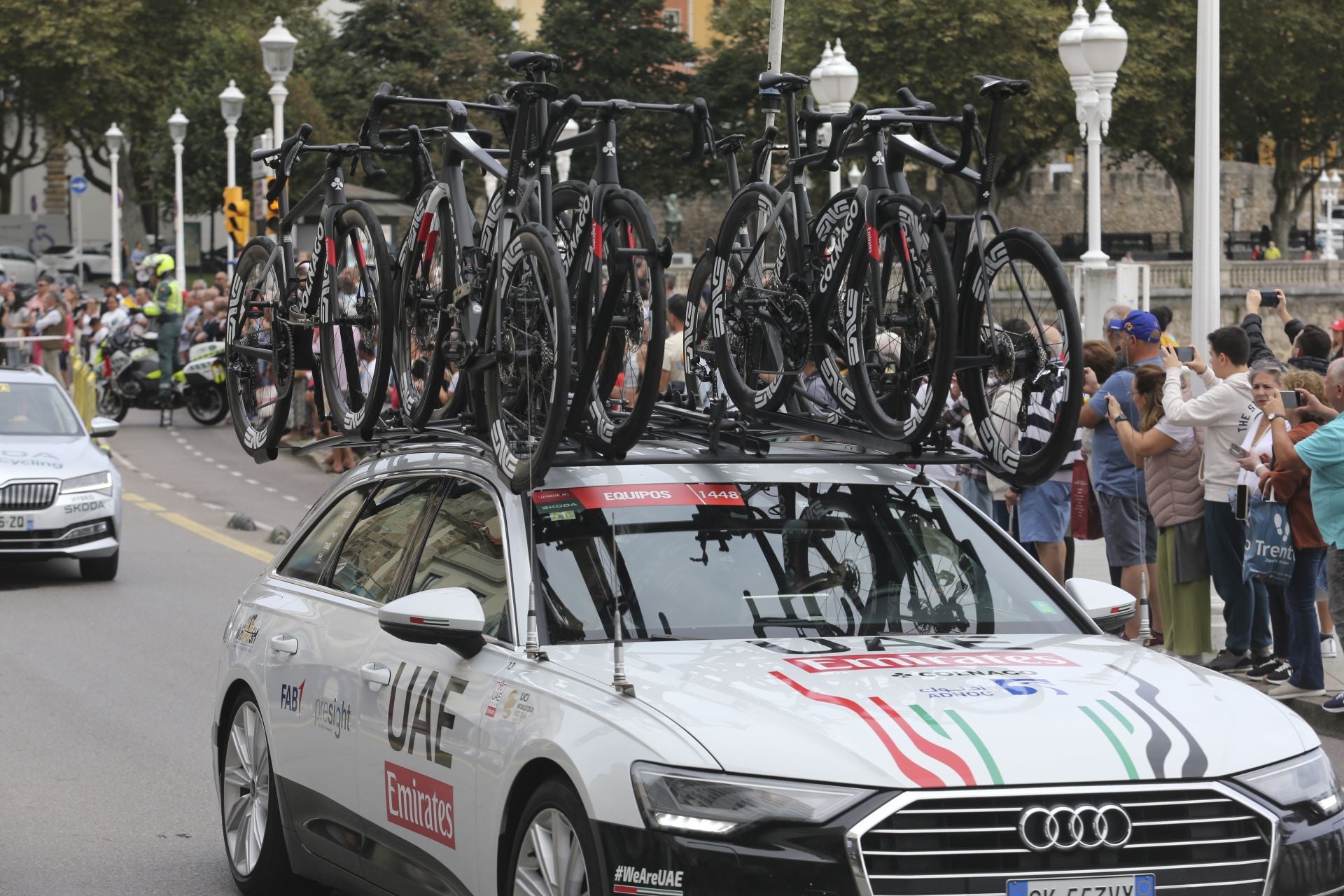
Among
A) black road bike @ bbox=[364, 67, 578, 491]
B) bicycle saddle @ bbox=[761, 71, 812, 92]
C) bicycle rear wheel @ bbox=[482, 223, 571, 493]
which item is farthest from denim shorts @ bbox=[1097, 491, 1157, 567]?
bicycle rear wheel @ bbox=[482, 223, 571, 493]

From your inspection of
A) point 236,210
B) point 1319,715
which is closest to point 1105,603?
point 1319,715

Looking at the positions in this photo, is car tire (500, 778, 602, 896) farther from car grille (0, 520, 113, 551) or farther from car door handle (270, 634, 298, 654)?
car grille (0, 520, 113, 551)

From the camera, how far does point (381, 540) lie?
6.94 m

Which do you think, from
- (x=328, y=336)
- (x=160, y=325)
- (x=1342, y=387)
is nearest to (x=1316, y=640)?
(x=1342, y=387)

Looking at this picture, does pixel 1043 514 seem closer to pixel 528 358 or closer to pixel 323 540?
pixel 323 540

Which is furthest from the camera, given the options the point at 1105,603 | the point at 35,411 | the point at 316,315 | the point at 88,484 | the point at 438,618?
the point at 35,411

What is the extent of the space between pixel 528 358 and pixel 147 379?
27784 mm

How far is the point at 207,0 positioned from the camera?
3342 inches

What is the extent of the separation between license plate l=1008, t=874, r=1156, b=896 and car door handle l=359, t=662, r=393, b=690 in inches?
90.1

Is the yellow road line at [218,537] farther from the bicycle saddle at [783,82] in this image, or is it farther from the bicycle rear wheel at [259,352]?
the bicycle saddle at [783,82]

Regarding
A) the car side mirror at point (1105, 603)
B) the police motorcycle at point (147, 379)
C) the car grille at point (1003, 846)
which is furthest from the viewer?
the police motorcycle at point (147, 379)

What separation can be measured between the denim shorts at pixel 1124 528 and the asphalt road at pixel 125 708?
2.41m

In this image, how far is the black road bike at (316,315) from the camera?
331 inches

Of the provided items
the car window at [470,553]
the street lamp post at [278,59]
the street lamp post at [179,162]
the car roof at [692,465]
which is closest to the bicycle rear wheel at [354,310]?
the car roof at [692,465]
